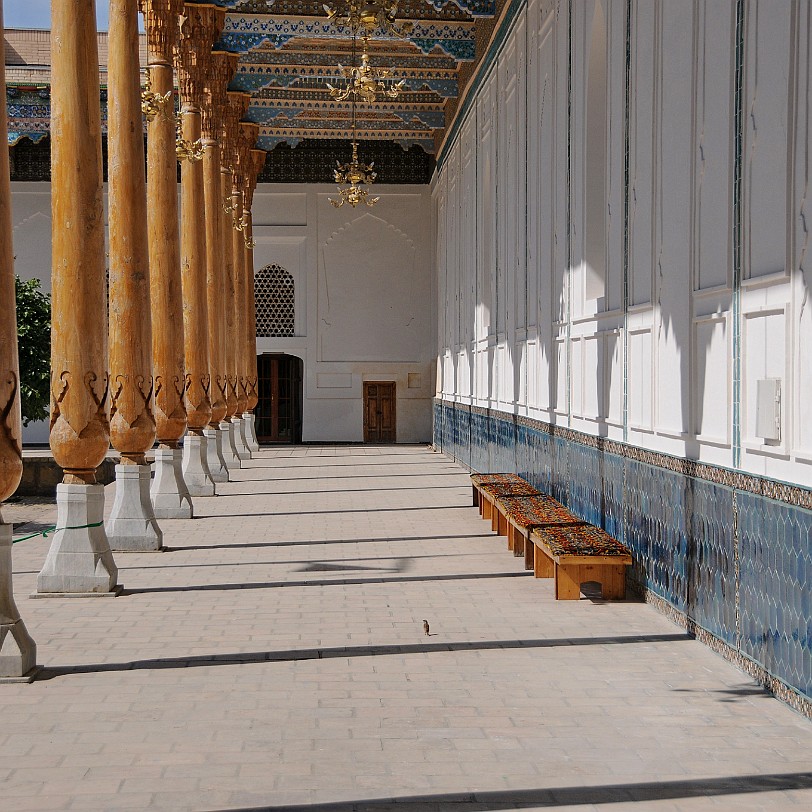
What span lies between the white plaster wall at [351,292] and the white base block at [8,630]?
74.4ft

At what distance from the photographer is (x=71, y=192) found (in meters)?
7.43

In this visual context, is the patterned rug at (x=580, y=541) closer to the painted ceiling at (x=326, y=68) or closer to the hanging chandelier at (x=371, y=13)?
the hanging chandelier at (x=371, y=13)

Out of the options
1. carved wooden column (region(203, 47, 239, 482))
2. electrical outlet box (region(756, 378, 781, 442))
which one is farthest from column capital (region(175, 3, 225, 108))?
electrical outlet box (region(756, 378, 781, 442))

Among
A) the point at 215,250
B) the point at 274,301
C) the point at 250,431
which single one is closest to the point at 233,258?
the point at 215,250

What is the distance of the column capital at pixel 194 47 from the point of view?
14.5 meters

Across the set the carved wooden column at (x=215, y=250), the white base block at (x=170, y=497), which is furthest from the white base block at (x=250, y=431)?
the white base block at (x=170, y=497)

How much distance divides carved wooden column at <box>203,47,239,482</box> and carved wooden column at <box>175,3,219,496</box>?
1001mm

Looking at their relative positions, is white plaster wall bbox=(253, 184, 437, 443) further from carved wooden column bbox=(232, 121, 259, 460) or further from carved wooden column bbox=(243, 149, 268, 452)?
carved wooden column bbox=(232, 121, 259, 460)

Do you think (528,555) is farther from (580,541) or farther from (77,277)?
(77,277)

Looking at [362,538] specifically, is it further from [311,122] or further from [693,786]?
[311,122]

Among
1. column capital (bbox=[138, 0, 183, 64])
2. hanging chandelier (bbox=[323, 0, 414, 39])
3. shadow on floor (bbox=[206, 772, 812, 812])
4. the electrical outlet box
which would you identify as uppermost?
column capital (bbox=[138, 0, 183, 64])

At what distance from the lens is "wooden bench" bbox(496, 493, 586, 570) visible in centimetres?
856

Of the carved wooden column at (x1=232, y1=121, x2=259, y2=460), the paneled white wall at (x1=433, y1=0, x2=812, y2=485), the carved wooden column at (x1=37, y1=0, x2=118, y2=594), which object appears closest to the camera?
the paneled white wall at (x1=433, y1=0, x2=812, y2=485)

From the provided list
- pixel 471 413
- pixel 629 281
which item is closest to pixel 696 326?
pixel 629 281
